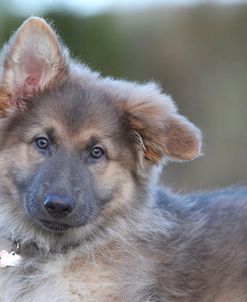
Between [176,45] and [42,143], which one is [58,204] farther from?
[176,45]

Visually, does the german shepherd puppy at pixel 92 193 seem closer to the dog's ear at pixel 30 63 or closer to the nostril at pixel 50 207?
the dog's ear at pixel 30 63

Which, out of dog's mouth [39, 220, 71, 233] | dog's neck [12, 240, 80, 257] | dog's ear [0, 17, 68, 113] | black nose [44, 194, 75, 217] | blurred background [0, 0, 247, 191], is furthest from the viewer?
blurred background [0, 0, 247, 191]

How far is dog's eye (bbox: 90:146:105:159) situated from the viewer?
5977 mm

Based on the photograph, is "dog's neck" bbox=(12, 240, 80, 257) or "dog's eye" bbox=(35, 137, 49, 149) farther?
"dog's neck" bbox=(12, 240, 80, 257)

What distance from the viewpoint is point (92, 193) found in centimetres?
591

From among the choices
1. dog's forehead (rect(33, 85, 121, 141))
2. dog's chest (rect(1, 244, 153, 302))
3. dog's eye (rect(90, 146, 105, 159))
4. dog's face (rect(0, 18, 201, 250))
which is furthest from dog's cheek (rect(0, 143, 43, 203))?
dog's chest (rect(1, 244, 153, 302))

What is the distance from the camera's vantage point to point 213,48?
15750mm

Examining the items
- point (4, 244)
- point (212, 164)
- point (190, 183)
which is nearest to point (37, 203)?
point (4, 244)

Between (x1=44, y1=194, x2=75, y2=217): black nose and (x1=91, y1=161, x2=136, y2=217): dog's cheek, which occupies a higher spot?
(x1=91, y1=161, x2=136, y2=217): dog's cheek

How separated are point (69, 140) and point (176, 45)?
10.5 m

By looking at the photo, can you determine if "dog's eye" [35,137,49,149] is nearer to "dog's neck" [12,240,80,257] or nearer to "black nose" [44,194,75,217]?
"black nose" [44,194,75,217]

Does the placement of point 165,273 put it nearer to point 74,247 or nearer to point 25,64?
point 74,247

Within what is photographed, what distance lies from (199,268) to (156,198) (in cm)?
56

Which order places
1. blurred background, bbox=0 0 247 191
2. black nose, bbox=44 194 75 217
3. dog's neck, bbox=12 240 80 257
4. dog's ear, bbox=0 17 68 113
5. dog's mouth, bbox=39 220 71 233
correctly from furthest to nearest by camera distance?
blurred background, bbox=0 0 247 191
dog's neck, bbox=12 240 80 257
dog's ear, bbox=0 17 68 113
dog's mouth, bbox=39 220 71 233
black nose, bbox=44 194 75 217
